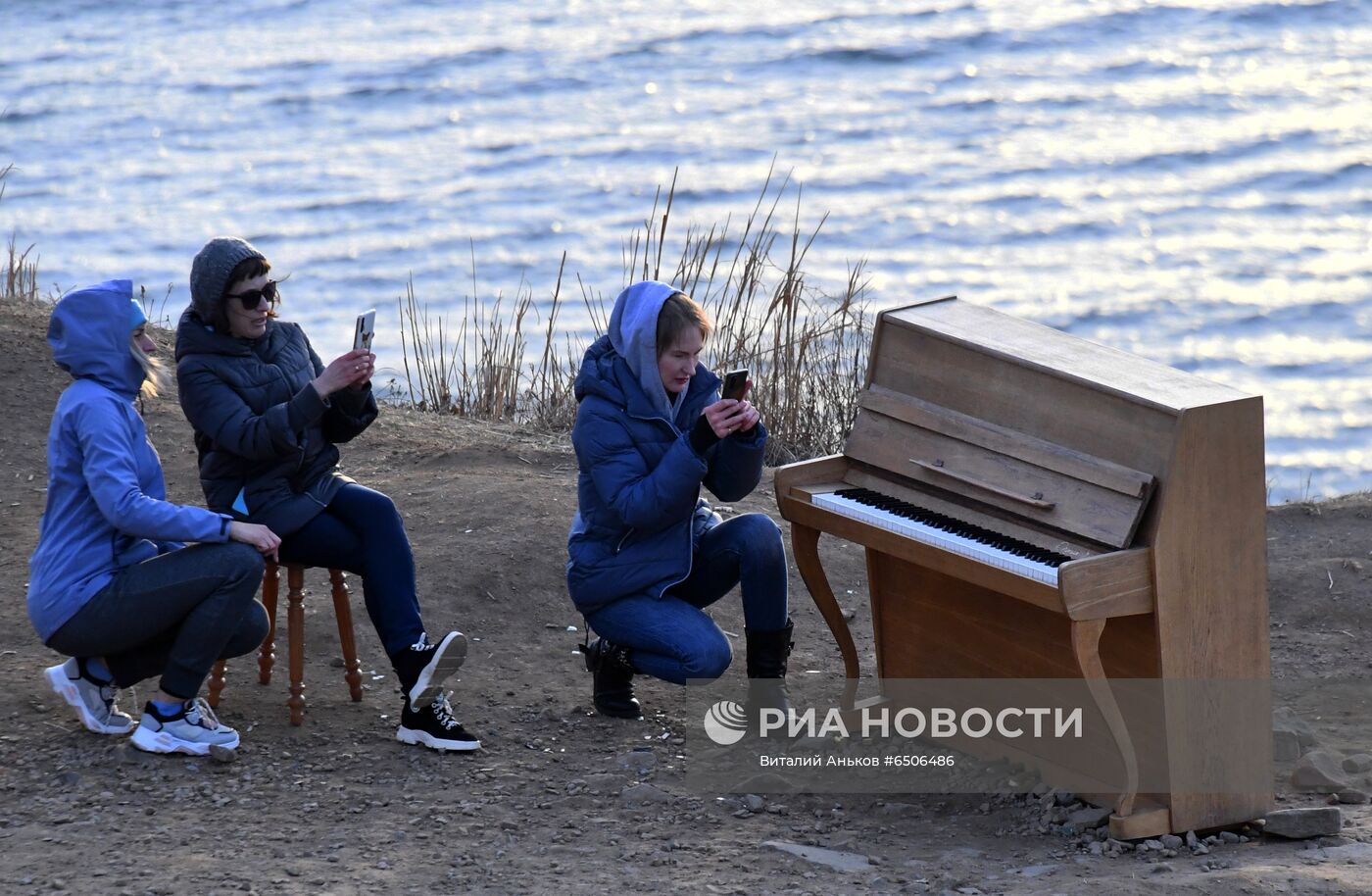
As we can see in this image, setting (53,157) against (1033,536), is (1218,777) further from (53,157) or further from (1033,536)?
(53,157)

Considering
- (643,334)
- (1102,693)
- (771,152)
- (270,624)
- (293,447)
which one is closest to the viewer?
(1102,693)

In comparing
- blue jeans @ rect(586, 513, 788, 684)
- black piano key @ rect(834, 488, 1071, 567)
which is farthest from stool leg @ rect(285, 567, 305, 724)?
black piano key @ rect(834, 488, 1071, 567)

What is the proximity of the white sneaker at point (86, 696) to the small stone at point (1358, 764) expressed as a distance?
12.7 feet

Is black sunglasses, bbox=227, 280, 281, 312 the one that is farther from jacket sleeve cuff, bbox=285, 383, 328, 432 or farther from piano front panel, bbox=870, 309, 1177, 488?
piano front panel, bbox=870, 309, 1177, 488

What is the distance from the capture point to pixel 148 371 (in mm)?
4875

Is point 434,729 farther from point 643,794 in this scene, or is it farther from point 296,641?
point 643,794

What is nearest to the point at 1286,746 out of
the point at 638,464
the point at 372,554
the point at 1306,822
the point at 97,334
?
the point at 1306,822

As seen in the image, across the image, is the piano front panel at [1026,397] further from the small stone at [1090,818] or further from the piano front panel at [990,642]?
the small stone at [1090,818]

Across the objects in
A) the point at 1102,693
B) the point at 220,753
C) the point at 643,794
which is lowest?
the point at 643,794

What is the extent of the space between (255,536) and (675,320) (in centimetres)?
140

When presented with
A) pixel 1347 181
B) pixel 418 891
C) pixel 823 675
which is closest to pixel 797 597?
pixel 823 675

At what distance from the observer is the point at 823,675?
242 inches

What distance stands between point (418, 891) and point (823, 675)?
7.59ft

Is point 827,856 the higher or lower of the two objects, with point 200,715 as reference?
lower
